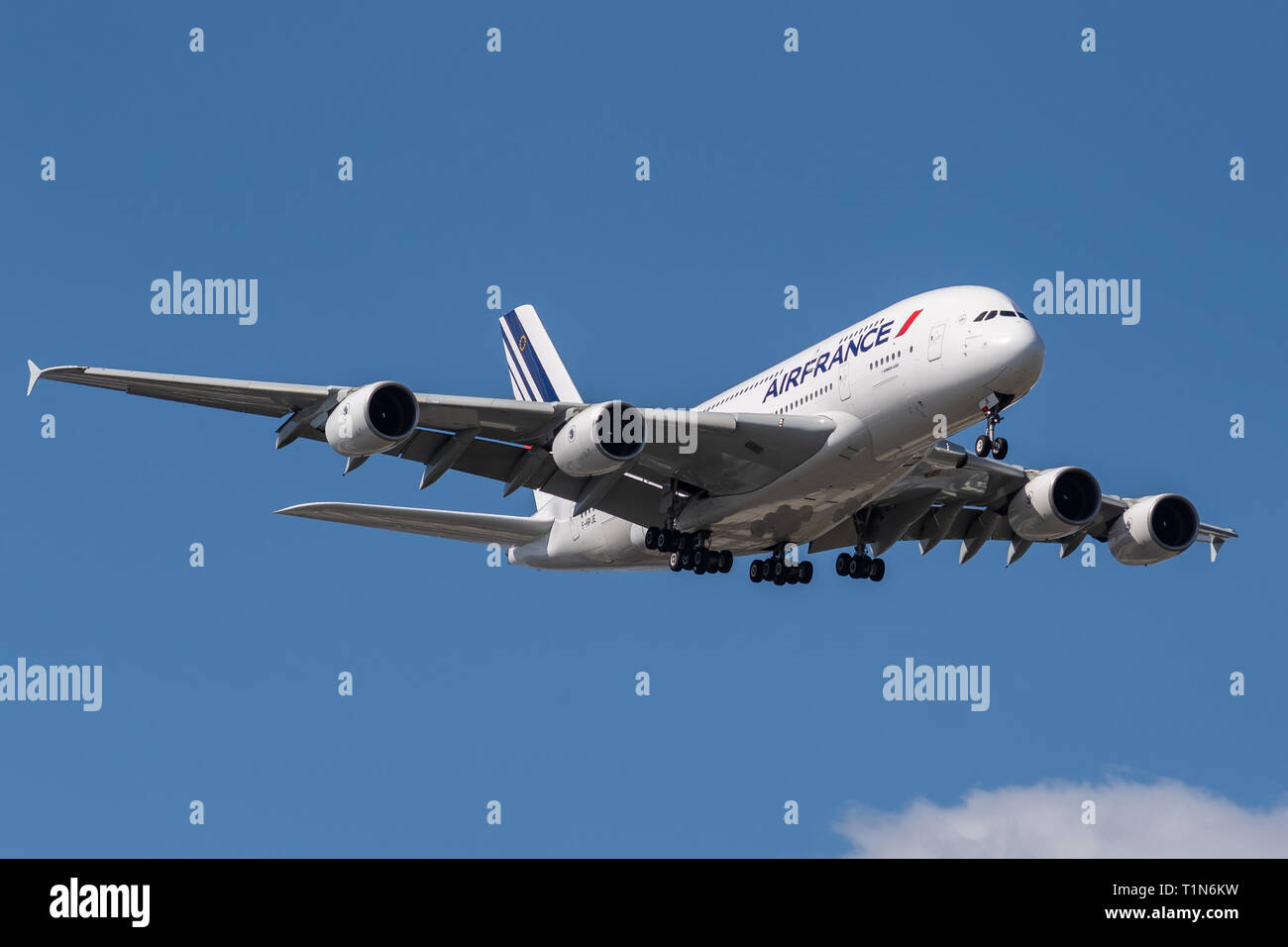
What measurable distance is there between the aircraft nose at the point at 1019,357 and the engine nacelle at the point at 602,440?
702 centimetres

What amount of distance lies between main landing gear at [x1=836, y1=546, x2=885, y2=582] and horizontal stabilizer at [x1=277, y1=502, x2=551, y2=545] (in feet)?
24.7

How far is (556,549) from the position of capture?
130 feet

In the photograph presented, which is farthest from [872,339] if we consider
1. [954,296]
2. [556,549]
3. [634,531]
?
[556,549]

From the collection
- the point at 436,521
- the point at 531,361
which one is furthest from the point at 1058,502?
the point at 531,361

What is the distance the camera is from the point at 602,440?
102 feet

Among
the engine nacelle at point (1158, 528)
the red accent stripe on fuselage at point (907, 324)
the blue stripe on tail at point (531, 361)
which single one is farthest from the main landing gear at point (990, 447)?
the blue stripe on tail at point (531, 361)

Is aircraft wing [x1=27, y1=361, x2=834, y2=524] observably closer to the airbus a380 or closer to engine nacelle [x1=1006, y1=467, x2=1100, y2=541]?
the airbus a380

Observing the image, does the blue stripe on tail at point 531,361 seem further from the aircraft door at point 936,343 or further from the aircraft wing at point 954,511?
the aircraft door at point 936,343

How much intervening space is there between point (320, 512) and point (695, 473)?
8.73m

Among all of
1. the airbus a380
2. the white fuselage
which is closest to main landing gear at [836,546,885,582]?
the airbus a380

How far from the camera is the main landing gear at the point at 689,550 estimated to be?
119ft

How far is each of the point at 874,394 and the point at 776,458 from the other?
8.37 ft

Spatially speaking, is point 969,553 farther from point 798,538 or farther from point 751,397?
point 751,397

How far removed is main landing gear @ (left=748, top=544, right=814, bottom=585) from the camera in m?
37.6
